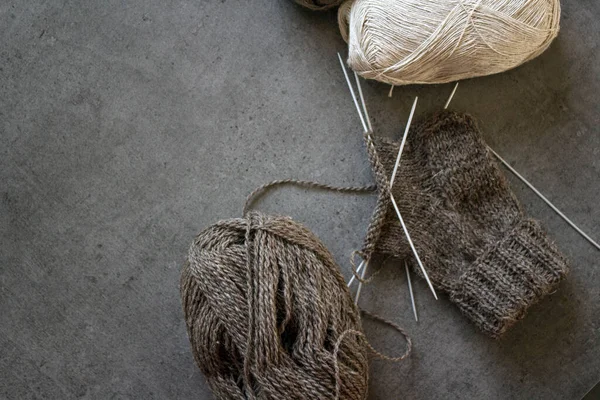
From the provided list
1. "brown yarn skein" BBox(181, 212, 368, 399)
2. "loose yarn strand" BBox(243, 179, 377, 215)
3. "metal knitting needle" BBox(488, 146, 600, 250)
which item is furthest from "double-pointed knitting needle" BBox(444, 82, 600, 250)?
"brown yarn skein" BBox(181, 212, 368, 399)

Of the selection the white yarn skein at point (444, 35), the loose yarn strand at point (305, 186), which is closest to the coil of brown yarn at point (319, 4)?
the white yarn skein at point (444, 35)

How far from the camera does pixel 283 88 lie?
1.34 meters

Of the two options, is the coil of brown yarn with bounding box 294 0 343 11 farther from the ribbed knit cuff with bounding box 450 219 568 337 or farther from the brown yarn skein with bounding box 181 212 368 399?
the ribbed knit cuff with bounding box 450 219 568 337

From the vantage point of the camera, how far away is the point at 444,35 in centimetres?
116

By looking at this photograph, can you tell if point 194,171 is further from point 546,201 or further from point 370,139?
point 546,201

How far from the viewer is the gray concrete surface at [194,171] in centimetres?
132

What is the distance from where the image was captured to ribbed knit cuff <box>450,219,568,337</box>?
125 cm

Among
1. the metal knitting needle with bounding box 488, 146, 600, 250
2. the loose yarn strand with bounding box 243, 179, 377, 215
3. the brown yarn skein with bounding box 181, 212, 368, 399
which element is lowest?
the brown yarn skein with bounding box 181, 212, 368, 399

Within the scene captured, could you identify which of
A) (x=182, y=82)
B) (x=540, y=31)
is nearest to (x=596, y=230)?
(x=540, y=31)

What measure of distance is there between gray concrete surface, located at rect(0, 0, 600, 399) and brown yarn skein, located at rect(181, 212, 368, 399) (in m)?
0.16

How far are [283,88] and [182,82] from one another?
0.76ft

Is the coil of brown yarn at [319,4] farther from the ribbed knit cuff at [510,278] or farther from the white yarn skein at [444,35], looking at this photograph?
the ribbed knit cuff at [510,278]

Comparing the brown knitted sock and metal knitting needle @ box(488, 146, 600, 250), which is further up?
metal knitting needle @ box(488, 146, 600, 250)

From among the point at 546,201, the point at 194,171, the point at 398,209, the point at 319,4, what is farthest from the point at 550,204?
the point at 194,171
